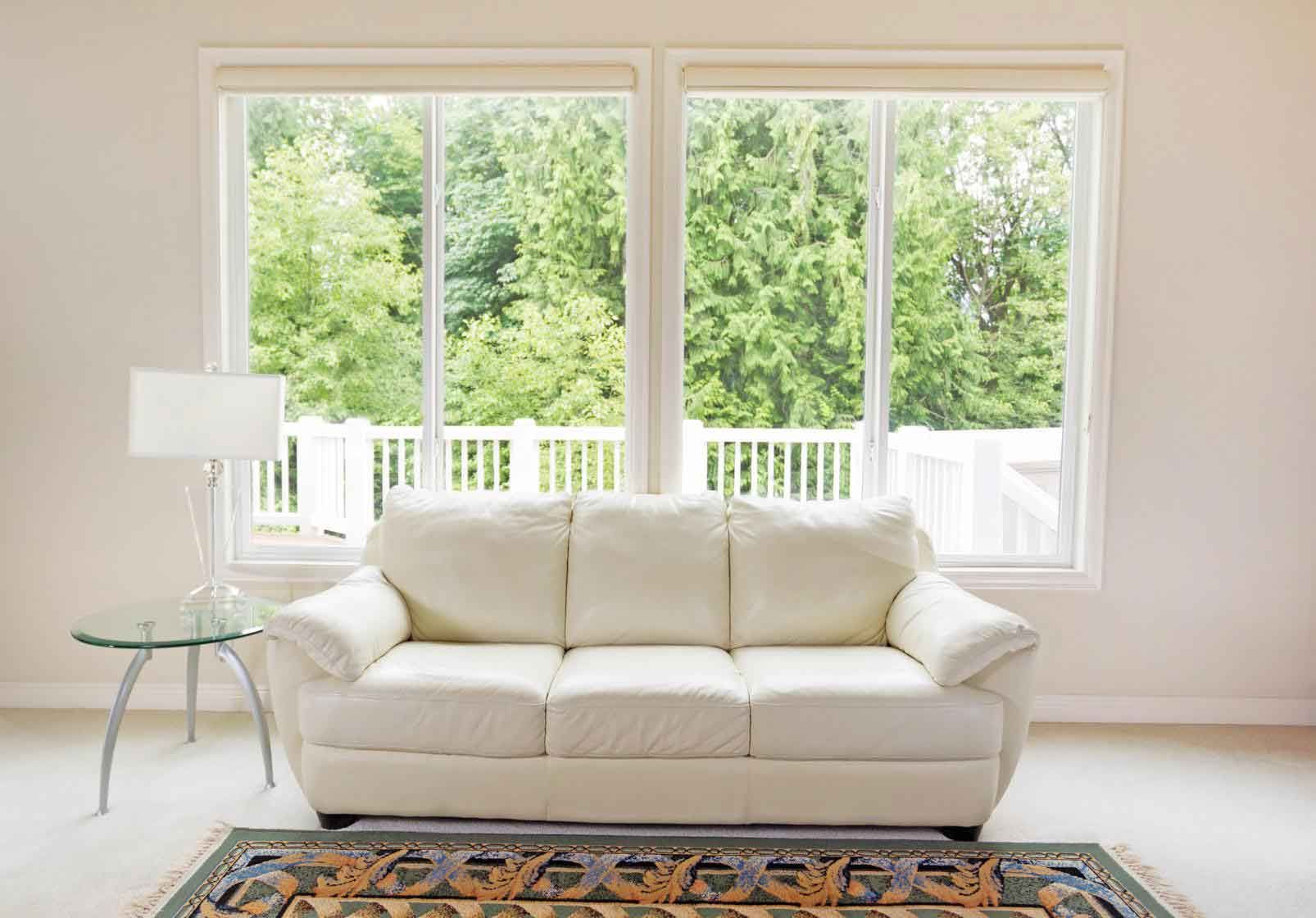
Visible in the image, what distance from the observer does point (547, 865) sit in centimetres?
267

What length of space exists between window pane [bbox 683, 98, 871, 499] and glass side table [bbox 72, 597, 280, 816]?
1.59m

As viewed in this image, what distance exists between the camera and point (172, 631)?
3051mm

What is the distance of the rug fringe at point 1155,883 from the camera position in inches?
98.6

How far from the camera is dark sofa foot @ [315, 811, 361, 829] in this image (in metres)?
2.88

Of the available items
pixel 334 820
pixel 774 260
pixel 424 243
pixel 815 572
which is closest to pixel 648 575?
pixel 815 572

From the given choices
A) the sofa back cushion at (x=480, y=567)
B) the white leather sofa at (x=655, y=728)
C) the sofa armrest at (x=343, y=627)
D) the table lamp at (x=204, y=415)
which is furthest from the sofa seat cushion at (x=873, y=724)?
the table lamp at (x=204, y=415)

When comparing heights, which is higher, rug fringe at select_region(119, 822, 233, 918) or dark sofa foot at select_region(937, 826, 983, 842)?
dark sofa foot at select_region(937, 826, 983, 842)

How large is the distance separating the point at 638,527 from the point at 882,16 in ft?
6.48

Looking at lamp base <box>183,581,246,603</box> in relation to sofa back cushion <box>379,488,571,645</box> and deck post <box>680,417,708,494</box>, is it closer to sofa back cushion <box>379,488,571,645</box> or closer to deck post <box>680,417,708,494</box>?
sofa back cushion <box>379,488,571,645</box>

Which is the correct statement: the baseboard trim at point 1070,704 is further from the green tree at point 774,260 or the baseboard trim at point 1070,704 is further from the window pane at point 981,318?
the green tree at point 774,260

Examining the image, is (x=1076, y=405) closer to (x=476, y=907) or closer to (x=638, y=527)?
(x=638, y=527)

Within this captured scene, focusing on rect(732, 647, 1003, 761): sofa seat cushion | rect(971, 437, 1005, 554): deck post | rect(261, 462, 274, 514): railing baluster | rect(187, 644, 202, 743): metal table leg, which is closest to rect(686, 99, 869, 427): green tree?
rect(971, 437, 1005, 554): deck post

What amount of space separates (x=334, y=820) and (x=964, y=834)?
1707mm

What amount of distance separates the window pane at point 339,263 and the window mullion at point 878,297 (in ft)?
5.42
